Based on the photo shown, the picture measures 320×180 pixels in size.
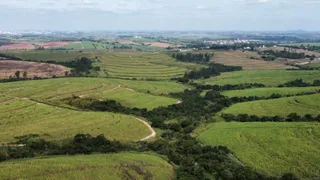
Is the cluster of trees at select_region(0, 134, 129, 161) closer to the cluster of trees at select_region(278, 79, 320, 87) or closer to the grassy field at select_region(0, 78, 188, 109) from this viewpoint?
the grassy field at select_region(0, 78, 188, 109)

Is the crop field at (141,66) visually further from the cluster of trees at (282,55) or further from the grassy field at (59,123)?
the grassy field at (59,123)

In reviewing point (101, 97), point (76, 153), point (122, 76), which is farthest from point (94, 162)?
point (122, 76)

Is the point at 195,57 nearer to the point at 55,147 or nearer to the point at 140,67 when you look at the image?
the point at 140,67

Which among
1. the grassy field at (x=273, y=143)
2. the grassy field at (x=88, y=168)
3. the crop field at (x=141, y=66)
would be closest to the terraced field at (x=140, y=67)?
the crop field at (x=141, y=66)

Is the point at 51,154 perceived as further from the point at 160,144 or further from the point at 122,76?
the point at 122,76

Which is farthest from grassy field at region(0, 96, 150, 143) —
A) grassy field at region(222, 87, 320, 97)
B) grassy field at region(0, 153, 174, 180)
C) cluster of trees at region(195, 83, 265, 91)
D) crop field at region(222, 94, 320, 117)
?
cluster of trees at region(195, 83, 265, 91)

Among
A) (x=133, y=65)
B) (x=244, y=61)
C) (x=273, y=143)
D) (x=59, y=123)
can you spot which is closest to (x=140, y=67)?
(x=133, y=65)

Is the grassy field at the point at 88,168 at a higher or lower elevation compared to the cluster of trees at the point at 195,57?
higher
